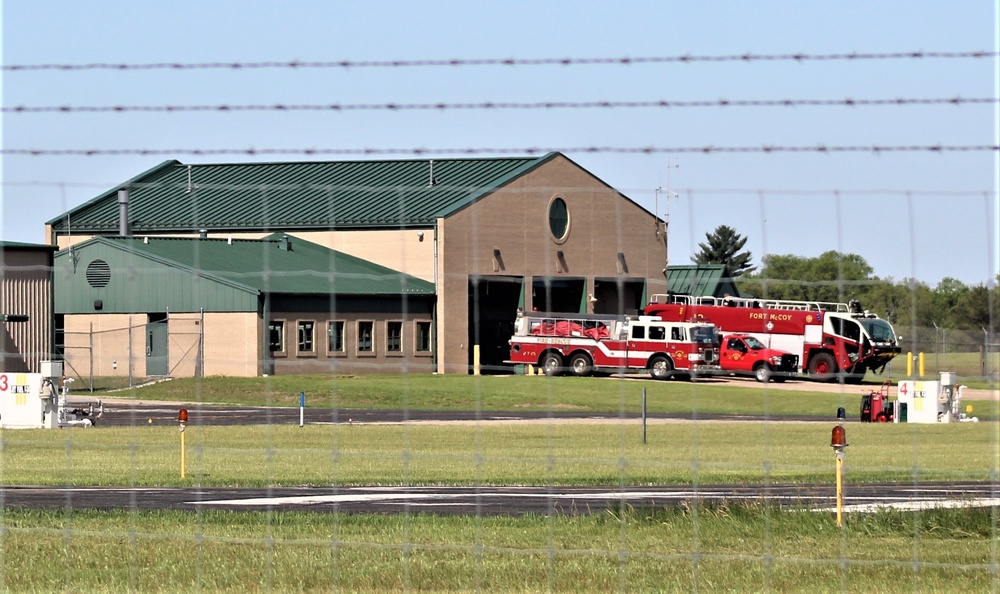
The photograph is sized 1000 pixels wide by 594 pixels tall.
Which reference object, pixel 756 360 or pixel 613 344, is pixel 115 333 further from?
pixel 756 360

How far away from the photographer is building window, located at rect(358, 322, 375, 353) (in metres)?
14.1

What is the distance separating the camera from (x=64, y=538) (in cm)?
1208

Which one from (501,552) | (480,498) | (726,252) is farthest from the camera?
(480,498)

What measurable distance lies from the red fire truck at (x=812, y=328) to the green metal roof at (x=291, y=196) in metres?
36.6

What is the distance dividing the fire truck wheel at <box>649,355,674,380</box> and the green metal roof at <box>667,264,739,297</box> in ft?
2.38

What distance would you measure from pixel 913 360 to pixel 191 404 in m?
32.7

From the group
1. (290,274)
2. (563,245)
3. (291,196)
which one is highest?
(291,196)

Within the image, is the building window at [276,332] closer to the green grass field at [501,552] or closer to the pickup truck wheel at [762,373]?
the green grass field at [501,552]

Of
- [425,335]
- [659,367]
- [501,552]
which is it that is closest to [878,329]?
[501,552]

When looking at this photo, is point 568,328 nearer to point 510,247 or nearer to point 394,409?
point 510,247

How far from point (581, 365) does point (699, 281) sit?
3.91m

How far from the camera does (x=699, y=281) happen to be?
11.2 meters

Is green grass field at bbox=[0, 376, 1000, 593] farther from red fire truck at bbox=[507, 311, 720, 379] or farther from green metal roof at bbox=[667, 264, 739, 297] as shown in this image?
green metal roof at bbox=[667, 264, 739, 297]

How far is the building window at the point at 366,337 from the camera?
14105 millimetres
